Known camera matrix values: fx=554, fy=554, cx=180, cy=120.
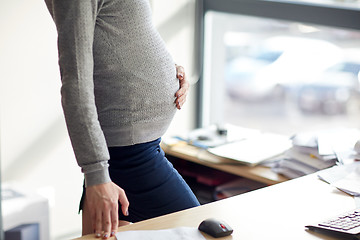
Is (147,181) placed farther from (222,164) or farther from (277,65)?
(277,65)

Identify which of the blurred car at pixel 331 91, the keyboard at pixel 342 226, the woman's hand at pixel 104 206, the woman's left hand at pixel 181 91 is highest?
the woman's left hand at pixel 181 91

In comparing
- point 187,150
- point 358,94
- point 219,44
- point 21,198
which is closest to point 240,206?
point 187,150

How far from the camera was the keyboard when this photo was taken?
1268 mm

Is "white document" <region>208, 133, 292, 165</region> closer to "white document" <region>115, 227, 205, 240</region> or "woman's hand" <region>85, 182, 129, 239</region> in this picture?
"white document" <region>115, 227, 205, 240</region>

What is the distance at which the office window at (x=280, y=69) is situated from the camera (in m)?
3.05

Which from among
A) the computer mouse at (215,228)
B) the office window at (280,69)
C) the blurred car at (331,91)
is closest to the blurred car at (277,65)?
the office window at (280,69)

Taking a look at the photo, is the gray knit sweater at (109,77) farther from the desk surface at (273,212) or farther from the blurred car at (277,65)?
the blurred car at (277,65)

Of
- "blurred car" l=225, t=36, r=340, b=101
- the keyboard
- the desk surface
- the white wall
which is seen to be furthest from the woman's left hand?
"blurred car" l=225, t=36, r=340, b=101

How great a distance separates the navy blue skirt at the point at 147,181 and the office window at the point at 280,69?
1221 millimetres

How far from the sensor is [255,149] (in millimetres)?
2328

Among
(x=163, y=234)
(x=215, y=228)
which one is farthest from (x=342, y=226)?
(x=163, y=234)

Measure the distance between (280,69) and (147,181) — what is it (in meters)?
2.72

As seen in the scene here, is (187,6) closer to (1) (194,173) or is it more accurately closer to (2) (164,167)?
(1) (194,173)

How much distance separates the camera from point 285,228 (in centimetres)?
133
